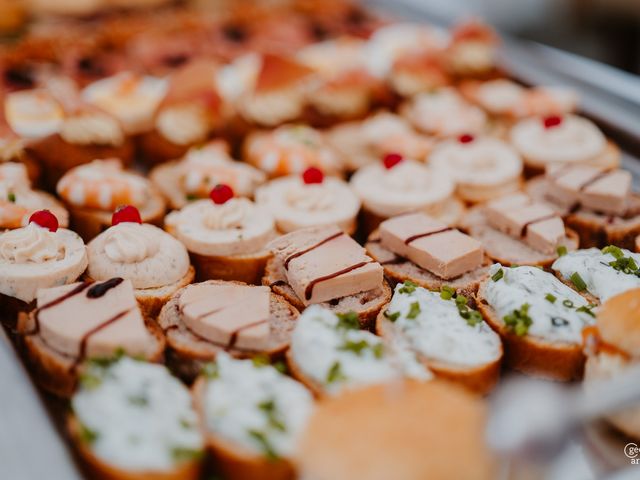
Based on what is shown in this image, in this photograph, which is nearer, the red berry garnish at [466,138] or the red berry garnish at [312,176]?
the red berry garnish at [312,176]

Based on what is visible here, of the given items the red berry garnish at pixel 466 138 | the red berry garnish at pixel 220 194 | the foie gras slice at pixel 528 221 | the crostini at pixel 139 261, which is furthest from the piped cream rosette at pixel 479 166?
the crostini at pixel 139 261

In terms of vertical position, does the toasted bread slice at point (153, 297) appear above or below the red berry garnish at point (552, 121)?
below

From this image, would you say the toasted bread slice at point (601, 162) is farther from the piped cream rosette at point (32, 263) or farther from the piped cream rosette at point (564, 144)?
the piped cream rosette at point (32, 263)

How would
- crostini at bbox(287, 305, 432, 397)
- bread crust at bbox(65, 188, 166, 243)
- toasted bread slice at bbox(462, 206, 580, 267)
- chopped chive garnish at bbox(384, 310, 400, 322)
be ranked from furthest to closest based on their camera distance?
bread crust at bbox(65, 188, 166, 243) < toasted bread slice at bbox(462, 206, 580, 267) < chopped chive garnish at bbox(384, 310, 400, 322) < crostini at bbox(287, 305, 432, 397)

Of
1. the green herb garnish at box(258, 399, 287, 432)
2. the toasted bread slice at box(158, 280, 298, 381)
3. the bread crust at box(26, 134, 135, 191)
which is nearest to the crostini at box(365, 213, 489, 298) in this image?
the toasted bread slice at box(158, 280, 298, 381)

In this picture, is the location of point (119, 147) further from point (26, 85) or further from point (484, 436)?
point (484, 436)

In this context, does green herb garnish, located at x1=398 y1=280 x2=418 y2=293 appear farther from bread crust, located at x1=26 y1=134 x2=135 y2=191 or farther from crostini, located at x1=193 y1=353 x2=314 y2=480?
bread crust, located at x1=26 y1=134 x2=135 y2=191

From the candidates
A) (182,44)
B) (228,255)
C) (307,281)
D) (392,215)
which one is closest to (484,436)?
(307,281)
